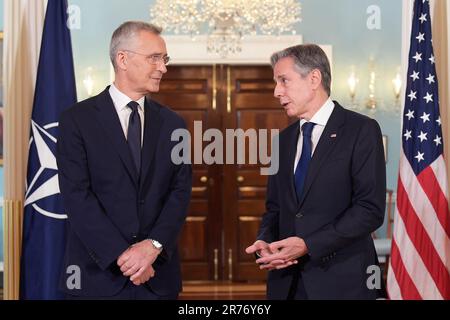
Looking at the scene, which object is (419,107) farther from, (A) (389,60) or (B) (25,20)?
(A) (389,60)

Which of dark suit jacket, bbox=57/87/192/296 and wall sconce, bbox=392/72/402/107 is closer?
dark suit jacket, bbox=57/87/192/296

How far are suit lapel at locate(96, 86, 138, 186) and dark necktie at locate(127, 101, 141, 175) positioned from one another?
0.03 metres

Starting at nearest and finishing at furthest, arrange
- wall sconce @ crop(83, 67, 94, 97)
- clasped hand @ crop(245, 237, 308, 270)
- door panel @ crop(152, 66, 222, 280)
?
clasped hand @ crop(245, 237, 308, 270), wall sconce @ crop(83, 67, 94, 97), door panel @ crop(152, 66, 222, 280)

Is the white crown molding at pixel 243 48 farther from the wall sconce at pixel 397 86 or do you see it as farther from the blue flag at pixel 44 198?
the blue flag at pixel 44 198

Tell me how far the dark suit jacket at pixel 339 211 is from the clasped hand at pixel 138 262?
44 cm

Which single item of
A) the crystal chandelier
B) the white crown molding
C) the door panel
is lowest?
the door panel

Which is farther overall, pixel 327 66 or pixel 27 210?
pixel 27 210

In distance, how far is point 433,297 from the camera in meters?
4.23

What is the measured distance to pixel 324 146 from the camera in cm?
251

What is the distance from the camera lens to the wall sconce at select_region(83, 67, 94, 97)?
7.27 m

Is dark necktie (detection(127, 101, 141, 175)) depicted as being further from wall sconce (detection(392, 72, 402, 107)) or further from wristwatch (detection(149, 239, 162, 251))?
wall sconce (detection(392, 72, 402, 107))

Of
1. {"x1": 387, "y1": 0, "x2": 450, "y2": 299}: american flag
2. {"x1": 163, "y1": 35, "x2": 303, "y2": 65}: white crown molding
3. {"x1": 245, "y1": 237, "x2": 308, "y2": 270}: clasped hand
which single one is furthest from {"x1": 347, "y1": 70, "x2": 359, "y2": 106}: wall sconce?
{"x1": 245, "y1": 237, "x2": 308, "y2": 270}: clasped hand

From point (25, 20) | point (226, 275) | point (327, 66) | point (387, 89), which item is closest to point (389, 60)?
point (387, 89)
